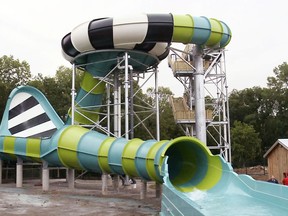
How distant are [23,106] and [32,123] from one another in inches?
59.6

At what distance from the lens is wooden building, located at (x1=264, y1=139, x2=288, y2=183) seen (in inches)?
727

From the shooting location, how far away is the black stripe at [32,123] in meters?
20.1

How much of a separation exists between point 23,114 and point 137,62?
22.9 ft

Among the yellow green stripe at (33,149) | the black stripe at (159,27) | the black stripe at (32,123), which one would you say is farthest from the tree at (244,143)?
the yellow green stripe at (33,149)

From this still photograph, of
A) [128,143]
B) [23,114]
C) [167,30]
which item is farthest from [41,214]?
[23,114]

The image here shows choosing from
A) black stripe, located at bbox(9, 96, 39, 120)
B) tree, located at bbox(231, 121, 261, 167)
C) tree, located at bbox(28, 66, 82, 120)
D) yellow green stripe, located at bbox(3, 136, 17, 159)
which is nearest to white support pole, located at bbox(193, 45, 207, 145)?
black stripe, located at bbox(9, 96, 39, 120)

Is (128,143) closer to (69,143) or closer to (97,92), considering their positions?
(69,143)

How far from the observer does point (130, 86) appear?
1748 centimetres

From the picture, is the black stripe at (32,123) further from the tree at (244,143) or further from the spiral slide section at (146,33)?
the tree at (244,143)

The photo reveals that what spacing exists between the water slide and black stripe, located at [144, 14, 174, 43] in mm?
41

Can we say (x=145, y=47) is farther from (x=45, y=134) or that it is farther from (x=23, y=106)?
(x=23, y=106)

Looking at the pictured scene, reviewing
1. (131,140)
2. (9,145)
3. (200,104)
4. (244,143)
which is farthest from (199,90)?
(244,143)

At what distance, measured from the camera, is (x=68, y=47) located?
61.0ft

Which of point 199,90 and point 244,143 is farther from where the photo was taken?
point 244,143
